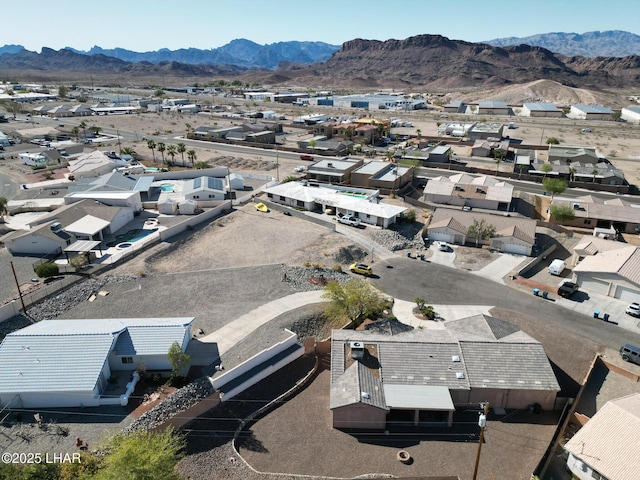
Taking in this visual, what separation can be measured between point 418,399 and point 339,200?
39.0 metres

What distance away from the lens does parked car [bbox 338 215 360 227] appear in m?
57.4

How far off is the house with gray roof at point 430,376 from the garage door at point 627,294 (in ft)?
55.0

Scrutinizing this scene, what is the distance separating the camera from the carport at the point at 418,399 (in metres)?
26.0

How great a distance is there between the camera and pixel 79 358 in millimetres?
27953

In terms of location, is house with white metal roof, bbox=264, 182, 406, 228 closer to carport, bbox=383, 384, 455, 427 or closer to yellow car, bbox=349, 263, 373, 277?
yellow car, bbox=349, 263, 373, 277

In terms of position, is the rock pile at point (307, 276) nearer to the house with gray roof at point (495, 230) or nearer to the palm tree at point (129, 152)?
the house with gray roof at point (495, 230)

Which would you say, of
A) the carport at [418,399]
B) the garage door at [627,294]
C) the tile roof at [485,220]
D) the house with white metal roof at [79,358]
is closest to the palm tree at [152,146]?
the tile roof at [485,220]

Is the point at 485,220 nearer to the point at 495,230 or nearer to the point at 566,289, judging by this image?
the point at 495,230

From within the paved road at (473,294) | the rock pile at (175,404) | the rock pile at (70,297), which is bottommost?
the rock pile at (175,404)

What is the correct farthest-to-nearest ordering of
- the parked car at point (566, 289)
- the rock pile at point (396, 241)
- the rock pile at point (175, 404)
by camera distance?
the rock pile at point (396, 241) < the parked car at point (566, 289) < the rock pile at point (175, 404)

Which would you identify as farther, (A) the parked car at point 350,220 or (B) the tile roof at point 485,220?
(A) the parked car at point 350,220

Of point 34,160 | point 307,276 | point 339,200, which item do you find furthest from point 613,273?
point 34,160

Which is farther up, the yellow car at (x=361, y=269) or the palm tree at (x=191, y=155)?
the palm tree at (x=191, y=155)

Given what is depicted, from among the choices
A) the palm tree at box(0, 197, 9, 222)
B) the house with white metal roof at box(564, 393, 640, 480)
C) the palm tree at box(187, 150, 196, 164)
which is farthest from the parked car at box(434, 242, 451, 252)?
the palm tree at box(0, 197, 9, 222)
